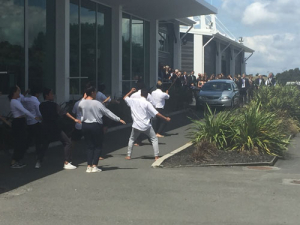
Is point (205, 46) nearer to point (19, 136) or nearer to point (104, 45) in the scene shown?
point (104, 45)

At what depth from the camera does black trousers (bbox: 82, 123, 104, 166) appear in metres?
9.61

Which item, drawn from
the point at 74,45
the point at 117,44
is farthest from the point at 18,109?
the point at 117,44

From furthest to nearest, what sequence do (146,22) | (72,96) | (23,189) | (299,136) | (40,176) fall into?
1. (146,22)
2. (72,96)
3. (299,136)
4. (40,176)
5. (23,189)

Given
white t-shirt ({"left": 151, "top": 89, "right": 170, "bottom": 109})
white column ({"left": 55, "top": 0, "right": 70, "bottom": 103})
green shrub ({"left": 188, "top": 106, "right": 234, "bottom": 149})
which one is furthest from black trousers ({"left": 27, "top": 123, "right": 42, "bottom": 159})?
white column ({"left": 55, "top": 0, "right": 70, "bottom": 103})

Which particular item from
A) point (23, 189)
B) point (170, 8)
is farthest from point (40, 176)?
point (170, 8)

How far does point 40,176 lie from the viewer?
9.41m

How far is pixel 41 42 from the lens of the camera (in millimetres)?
17188

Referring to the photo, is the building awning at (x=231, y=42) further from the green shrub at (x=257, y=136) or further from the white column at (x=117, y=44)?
the green shrub at (x=257, y=136)

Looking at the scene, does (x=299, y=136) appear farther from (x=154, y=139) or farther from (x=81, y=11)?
(x=81, y=11)

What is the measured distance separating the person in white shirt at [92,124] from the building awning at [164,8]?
1238 centimetres

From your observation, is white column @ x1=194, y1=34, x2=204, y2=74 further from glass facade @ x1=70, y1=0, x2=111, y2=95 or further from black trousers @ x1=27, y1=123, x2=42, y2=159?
black trousers @ x1=27, y1=123, x2=42, y2=159

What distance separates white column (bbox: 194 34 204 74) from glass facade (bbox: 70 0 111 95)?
16820mm

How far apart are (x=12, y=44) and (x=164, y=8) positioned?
34.5 ft

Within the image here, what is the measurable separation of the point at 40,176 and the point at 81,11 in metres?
11.7
